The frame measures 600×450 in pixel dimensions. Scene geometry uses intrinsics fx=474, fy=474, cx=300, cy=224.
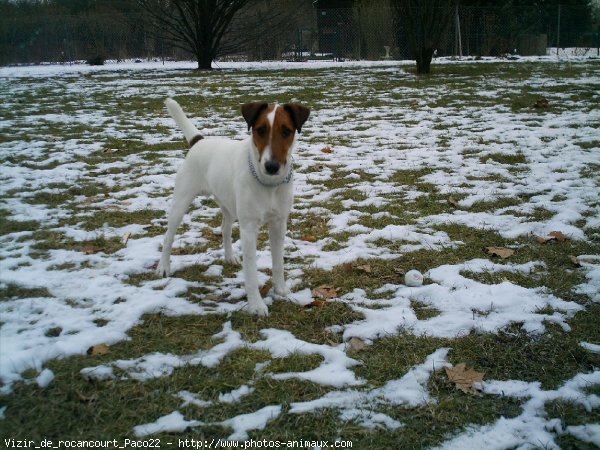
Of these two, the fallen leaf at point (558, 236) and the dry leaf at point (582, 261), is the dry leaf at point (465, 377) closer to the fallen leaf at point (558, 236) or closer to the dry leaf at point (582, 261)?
the dry leaf at point (582, 261)

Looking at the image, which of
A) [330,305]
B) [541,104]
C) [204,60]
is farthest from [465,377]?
[204,60]

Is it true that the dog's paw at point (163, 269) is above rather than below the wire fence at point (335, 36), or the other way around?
below

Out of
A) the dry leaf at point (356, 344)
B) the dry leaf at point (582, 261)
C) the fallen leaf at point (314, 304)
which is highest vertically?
the dry leaf at point (582, 261)

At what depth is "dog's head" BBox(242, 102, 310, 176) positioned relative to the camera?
3074 mm

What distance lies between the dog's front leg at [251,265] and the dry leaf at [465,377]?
1.31m

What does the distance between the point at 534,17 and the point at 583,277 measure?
3149 cm

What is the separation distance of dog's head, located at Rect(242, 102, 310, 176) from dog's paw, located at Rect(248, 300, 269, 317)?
93cm

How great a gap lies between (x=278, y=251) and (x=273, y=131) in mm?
938

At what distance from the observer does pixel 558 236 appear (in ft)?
14.0

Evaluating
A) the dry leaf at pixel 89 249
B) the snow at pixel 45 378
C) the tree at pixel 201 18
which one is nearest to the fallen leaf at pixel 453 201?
the dry leaf at pixel 89 249

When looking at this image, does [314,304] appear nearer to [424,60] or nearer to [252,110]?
[252,110]

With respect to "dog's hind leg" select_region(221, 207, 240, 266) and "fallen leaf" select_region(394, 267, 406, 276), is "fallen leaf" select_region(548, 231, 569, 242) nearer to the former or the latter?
"fallen leaf" select_region(394, 267, 406, 276)

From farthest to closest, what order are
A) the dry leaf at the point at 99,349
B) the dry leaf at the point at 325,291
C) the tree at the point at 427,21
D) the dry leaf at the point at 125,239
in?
the tree at the point at 427,21 < the dry leaf at the point at 125,239 < the dry leaf at the point at 325,291 < the dry leaf at the point at 99,349

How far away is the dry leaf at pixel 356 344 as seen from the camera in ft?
9.43
